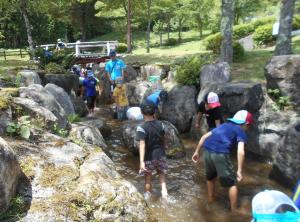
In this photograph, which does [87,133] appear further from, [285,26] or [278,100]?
[285,26]

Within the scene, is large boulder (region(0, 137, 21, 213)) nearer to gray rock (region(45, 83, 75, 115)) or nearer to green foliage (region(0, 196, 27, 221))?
green foliage (region(0, 196, 27, 221))

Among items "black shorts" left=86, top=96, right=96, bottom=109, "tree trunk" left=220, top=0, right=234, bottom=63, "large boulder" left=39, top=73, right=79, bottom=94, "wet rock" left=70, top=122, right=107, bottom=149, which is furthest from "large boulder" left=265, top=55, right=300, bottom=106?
"large boulder" left=39, top=73, right=79, bottom=94

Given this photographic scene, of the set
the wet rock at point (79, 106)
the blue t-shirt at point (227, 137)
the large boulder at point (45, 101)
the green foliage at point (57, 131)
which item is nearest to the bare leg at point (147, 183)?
the blue t-shirt at point (227, 137)

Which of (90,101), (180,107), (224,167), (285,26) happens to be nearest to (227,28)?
(285,26)

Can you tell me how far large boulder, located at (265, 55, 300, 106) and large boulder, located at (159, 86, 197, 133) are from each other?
3.04 m

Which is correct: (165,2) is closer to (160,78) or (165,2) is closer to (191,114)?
(160,78)

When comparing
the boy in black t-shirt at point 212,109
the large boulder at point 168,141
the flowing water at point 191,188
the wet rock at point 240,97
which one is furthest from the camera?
the wet rock at point 240,97

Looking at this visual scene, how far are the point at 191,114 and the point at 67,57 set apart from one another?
7315 millimetres

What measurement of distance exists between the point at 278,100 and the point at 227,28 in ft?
17.7

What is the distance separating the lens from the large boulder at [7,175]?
4117mm

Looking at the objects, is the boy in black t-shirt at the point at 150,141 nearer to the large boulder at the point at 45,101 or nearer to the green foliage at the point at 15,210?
the large boulder at the point at 45,101

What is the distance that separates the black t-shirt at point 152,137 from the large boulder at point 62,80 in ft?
26.6

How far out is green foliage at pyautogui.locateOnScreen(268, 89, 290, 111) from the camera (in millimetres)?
10102

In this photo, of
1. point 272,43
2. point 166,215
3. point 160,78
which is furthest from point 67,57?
point 166,215
